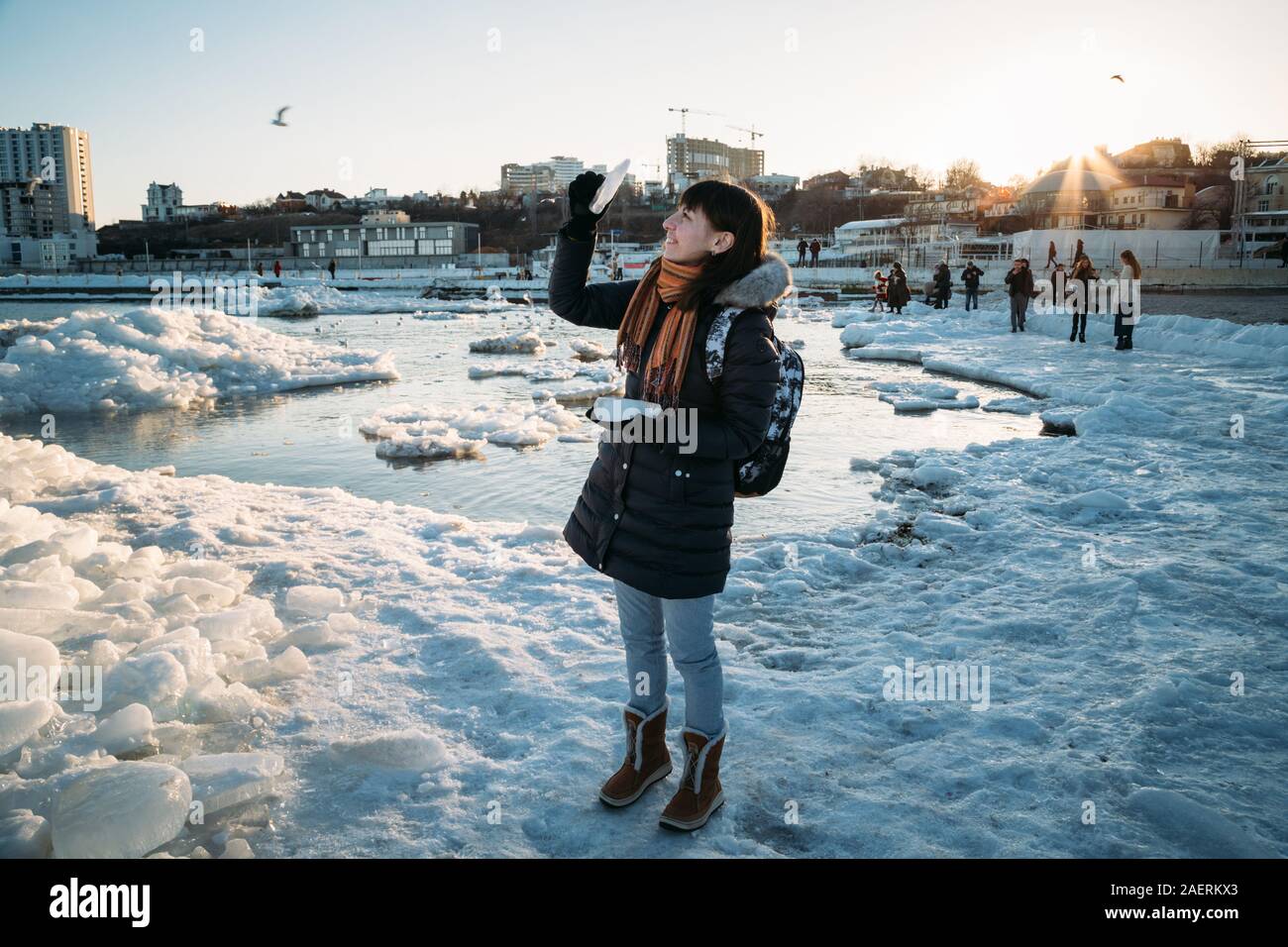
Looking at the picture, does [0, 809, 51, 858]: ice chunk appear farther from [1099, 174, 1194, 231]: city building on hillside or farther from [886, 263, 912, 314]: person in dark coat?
[1099, 174, 1194, 231]: city building on hillside

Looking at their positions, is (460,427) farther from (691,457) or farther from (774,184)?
(774,184)

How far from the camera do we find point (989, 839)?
264 centimetres

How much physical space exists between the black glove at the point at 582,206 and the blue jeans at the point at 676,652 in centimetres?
118

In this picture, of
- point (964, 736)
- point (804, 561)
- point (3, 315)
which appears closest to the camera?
point (964, 736)

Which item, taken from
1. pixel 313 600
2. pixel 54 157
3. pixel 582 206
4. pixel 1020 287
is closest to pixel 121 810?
pixel 313 600

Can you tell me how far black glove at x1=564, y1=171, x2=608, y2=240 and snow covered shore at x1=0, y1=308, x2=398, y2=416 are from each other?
11.5 meters

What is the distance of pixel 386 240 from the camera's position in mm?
115062

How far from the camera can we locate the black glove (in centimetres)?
288

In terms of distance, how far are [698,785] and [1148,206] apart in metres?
83.8

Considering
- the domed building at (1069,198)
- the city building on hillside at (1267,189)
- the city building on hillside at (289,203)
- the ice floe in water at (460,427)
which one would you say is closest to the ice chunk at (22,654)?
the ice floe in water at (460,427)

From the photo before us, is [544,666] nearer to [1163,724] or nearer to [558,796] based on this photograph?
[558,796]
